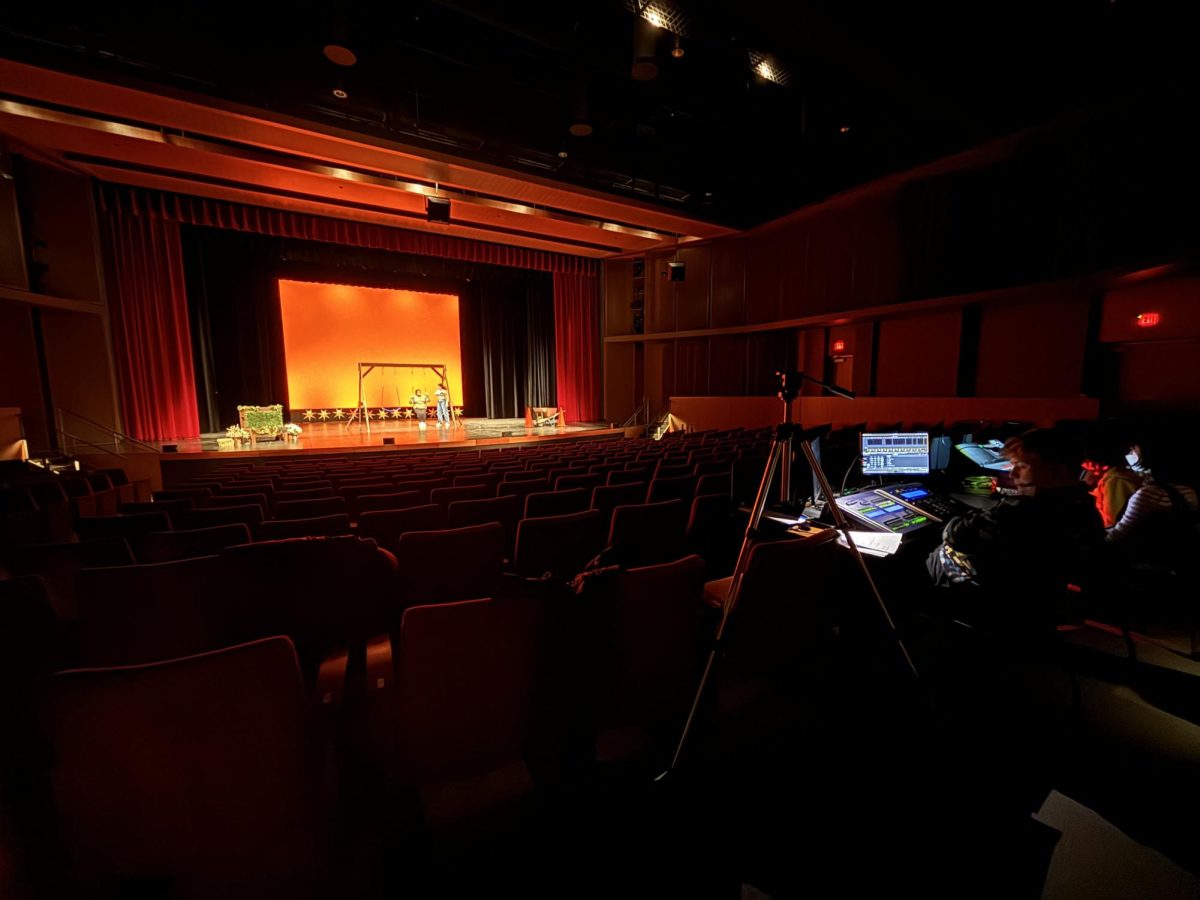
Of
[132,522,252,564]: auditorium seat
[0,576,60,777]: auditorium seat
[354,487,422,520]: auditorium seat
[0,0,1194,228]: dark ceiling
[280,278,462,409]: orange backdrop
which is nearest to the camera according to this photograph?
[0,576,60,777]: auditorium seat

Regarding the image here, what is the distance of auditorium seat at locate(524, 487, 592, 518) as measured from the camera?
11.9 feet

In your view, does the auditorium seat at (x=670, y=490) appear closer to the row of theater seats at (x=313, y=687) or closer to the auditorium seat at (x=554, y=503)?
the auditorium seat at (x=554, y=503)

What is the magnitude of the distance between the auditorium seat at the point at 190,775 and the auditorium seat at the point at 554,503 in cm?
239

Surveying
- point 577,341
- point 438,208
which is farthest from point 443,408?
point 438,208

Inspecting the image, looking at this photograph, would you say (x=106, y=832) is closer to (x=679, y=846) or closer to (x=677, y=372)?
(x=679, y=846)

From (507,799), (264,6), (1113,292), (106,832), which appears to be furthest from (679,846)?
(1113,292)

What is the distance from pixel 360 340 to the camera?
1491 centimetres

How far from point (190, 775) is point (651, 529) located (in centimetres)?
241

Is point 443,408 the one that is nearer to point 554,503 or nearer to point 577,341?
point 577,341

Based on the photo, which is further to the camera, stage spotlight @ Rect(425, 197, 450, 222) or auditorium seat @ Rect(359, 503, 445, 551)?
stage spotlight @ Rect(425, 197, 450, 222)

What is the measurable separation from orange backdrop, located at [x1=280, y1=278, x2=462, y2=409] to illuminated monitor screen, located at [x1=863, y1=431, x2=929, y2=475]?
1468cm

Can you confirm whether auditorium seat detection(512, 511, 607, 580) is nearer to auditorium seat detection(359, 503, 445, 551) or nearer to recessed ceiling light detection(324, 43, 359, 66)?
auditorium seat detection(359, 503, 445, 551)

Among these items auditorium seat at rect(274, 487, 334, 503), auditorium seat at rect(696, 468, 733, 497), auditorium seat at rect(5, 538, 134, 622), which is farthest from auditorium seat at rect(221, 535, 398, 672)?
auditorium seat at rect(696, 468, 733, 497)

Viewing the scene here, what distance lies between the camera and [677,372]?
1438 cm
